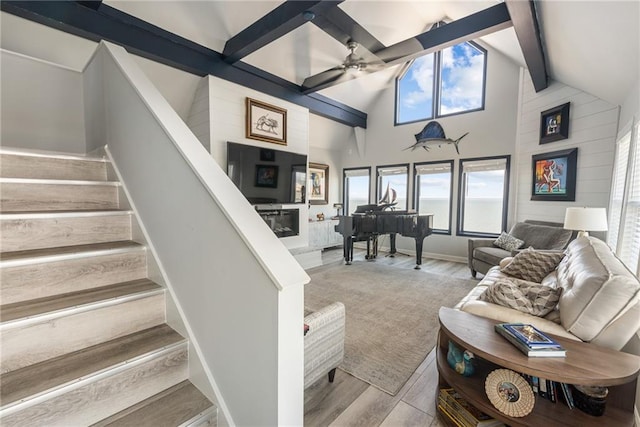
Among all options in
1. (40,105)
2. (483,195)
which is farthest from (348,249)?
(40,105)

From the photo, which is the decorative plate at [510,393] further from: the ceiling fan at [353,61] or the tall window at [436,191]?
the tall window at [436,191]

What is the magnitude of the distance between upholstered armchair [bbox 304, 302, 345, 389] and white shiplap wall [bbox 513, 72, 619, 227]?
4082 mm

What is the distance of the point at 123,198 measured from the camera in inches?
74.8

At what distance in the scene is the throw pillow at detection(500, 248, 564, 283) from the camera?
2.60 m

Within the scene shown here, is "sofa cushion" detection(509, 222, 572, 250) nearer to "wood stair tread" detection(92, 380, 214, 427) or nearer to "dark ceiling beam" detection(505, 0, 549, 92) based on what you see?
"dark ceiling beam" detection(505, 0, 549, 92)

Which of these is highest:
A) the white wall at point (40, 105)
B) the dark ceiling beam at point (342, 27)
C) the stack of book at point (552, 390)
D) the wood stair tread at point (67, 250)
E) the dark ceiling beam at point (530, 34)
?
the dark ceiling beam at point (342, 27)

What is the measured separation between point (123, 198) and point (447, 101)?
19.8ft

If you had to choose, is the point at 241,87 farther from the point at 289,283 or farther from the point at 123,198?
the point at 289,283

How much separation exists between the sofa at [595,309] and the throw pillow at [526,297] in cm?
3

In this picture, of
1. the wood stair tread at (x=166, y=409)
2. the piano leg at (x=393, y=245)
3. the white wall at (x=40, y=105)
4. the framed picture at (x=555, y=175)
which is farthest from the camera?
the piano leg at (x=393, y=245)

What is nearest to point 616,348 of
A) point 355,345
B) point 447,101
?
point 355,345

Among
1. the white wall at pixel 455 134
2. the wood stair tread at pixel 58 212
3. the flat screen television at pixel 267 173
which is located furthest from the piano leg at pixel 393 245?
the wood stair tread at pixel 58 212

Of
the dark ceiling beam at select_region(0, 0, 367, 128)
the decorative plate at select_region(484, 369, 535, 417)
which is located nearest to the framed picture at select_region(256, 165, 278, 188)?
the dark ceiling beam at select_region(0, 0, 367, 128)

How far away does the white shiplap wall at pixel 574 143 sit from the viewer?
3.55 metres
